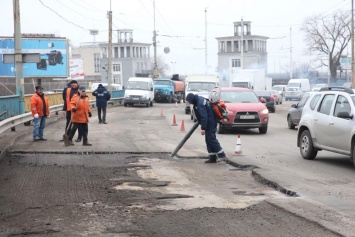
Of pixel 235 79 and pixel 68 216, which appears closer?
pixel 68 216

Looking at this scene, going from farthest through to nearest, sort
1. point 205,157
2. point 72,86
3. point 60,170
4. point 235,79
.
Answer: point 235,79
point 72,86
point 205,157
point 60,170

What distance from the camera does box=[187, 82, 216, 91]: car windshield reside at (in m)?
35.5

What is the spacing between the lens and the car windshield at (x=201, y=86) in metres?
35.5

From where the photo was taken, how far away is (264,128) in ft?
73.6

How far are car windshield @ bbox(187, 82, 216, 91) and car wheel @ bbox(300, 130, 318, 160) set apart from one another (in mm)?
20755

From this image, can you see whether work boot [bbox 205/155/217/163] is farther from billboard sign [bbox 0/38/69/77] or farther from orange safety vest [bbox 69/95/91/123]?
billboard sign [bbox 0/38/69/77]

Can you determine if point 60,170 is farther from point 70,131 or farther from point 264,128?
point 264,128

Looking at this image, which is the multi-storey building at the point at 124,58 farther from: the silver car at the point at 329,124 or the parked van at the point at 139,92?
the silver car at the point at 329,124

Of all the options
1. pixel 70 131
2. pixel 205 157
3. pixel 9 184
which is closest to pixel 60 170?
pixel 9 184

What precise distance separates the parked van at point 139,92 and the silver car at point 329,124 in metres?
30.7

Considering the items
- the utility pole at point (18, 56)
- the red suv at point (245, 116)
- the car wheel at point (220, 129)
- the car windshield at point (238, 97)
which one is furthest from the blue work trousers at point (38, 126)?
the car windshield at point (238, 97)

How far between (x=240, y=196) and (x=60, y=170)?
14.2 feet

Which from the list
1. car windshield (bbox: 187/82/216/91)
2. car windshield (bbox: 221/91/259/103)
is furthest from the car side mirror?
car windshield (bbox: 187/82/216/91)

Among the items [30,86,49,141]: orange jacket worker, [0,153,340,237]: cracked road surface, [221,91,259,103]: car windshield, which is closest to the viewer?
[0,153,340,237]: cracked road surface
